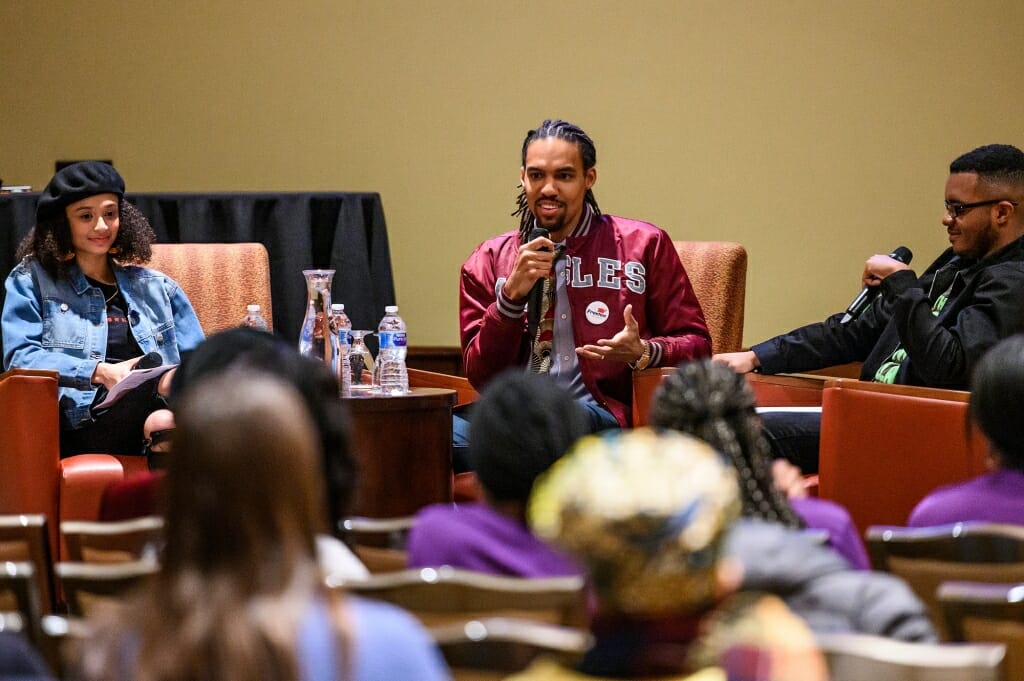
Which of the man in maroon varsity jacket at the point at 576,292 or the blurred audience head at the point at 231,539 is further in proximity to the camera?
the man in maroon varsity jacket at the point at 576,292

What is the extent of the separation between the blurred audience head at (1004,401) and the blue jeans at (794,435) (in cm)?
163

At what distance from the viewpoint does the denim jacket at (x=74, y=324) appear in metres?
3.98

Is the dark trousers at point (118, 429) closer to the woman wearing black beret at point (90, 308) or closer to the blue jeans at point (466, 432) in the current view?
the woman wearing black beret at point (90, 308)

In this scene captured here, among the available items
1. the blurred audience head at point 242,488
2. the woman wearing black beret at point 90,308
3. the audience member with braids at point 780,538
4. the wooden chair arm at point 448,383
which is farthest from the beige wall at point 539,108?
the blurred audience head at point 242,488

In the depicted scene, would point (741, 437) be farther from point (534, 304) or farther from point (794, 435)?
point (534, 304)

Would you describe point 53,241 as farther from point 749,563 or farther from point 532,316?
point 749,563

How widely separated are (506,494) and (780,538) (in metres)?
0.43

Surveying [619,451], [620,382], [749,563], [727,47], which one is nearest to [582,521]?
[619,451]

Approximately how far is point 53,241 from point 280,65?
2492 mm

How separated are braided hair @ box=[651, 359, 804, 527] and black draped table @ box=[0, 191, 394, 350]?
11.5 feet

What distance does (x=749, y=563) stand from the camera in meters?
1.52

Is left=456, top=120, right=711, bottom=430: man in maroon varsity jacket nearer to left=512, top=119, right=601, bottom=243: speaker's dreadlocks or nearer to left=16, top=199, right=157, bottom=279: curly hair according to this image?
left=512, top=119, right=601, bottom=243: speaker's dreadlocks

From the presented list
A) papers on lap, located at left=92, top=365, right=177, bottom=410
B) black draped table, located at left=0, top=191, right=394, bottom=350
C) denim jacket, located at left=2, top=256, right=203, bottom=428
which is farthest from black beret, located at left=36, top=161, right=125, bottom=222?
black draped table, located at left=0, top=191, right=394, bottom=350

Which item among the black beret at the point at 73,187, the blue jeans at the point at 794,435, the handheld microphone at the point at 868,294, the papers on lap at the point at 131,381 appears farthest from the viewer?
the black beret at the point at 73,187
